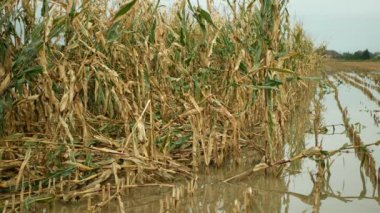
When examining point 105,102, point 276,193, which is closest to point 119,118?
point 105,102

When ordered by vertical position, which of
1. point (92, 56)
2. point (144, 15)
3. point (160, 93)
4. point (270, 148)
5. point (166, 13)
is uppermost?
Answer: point (166, 13)

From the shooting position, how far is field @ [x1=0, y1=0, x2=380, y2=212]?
117 inches

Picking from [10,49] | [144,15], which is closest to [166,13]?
[144,15]

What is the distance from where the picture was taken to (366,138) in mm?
5238

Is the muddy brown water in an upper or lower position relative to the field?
lower

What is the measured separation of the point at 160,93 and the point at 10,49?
124 centimetres

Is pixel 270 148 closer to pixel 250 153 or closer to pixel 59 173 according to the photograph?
pixel 250 153

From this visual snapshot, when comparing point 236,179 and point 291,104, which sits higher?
point 291,104

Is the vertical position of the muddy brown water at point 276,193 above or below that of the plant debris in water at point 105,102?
below

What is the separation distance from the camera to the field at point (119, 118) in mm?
2973

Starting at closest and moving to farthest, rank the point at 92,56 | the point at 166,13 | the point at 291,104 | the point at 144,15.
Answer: the point at 92,56
the point at 144,15
the point at 166,13
the point at 291,104

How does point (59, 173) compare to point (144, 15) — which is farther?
point (144, 15)

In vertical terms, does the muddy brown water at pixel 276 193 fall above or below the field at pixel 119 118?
below

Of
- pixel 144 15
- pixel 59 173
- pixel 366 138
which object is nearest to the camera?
pixel 59 173
